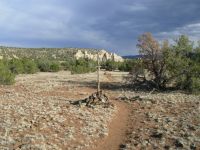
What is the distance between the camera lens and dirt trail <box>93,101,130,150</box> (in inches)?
812

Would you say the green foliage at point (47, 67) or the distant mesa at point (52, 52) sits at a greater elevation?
the distant mesa at point (52, 52)

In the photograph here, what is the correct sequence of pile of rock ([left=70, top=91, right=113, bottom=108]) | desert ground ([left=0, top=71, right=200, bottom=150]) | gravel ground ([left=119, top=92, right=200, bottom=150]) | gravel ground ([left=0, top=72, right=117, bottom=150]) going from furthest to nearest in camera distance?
pile of rock ([left=70, top=91, right=113, bottom=108]), gravel ground ([left=119, top=92, right=200, bottom=150]), desert ground ([left=0, top=71, right=200, bottom=150]), gravel ground ([left=0, top=72, right=117, bottom=150])

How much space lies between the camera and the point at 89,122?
2503 cm

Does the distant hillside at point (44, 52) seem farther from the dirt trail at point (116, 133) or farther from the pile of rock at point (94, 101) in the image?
the dirt trail at point (116, 133)

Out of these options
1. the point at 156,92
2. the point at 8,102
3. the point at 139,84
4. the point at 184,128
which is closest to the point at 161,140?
the point at 184,128

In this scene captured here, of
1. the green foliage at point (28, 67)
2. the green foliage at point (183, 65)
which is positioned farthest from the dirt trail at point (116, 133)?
the green foliage at point (28, 67)

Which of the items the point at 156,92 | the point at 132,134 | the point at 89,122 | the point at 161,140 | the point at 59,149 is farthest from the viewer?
the point at 156,92

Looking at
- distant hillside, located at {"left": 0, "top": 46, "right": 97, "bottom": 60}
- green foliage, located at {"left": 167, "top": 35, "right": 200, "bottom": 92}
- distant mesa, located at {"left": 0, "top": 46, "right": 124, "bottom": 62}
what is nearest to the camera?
green foliage, located at {"left": 167, "top": 35, "right": 200, "bottom": 92}

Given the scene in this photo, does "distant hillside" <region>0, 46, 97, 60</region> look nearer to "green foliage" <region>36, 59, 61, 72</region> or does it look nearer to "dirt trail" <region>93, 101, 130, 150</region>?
"green foliage" <region>36, 59, 61, 72</region>

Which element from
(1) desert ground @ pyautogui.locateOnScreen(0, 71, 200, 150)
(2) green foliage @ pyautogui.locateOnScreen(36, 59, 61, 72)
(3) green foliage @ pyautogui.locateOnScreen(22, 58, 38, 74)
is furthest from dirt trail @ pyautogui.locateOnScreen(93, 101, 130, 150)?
(2) green foliage @ pyautogui.locateOnScreen(36, 59, 61, 72)

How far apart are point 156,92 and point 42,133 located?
23.8 meters

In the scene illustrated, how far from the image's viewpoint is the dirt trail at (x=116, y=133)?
20625 millimetres

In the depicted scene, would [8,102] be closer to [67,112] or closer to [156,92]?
[67,112]

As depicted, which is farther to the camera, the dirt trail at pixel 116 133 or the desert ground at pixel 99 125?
the dirt trail at pixel 116 133
